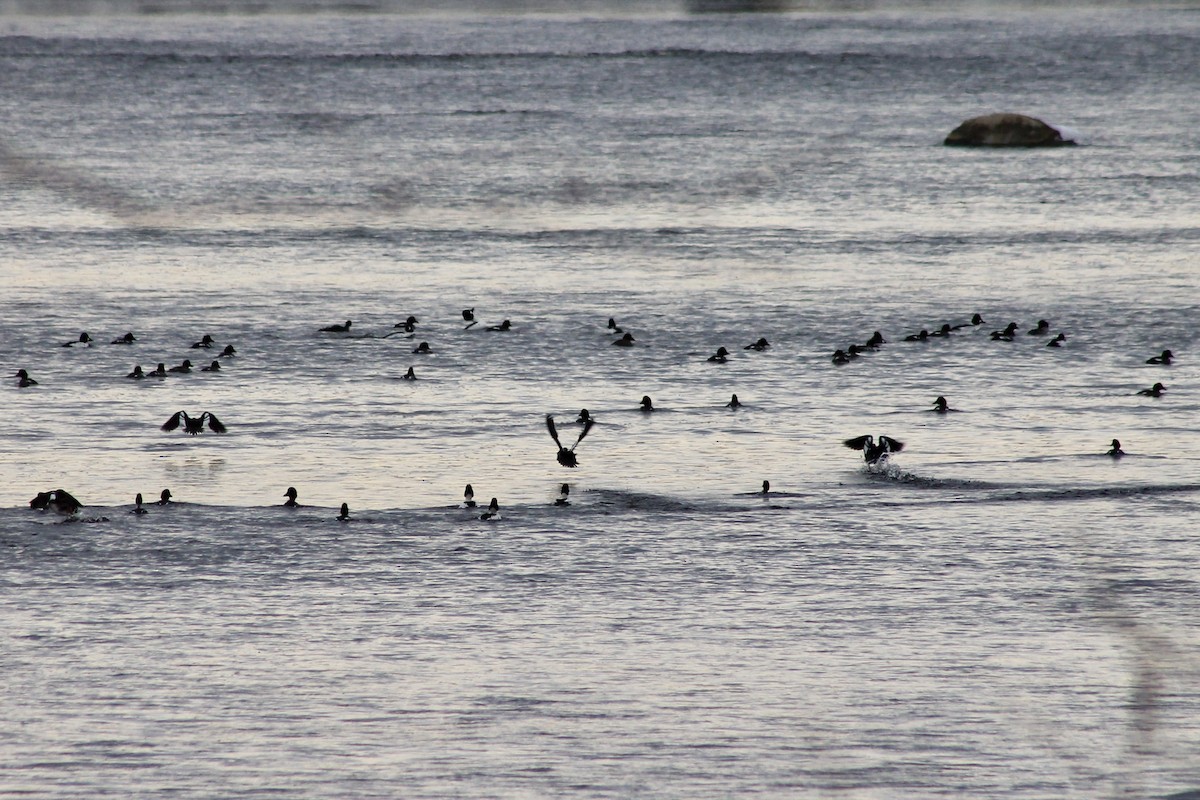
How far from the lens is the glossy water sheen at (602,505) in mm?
20609

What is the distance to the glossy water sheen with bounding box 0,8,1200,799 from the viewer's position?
20.6 meters

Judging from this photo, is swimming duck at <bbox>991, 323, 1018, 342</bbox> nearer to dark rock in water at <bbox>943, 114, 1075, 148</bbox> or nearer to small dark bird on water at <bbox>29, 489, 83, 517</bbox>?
small dark bird on water at <bbox>29, 489, 83, 517</bbox>

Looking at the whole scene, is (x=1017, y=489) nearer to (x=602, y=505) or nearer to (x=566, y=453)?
(x=602, y=505)

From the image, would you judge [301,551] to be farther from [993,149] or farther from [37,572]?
[993,149]

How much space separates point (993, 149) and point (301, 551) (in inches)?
2949

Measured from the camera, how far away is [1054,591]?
84.3 ft

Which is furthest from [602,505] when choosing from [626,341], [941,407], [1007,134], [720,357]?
[1007,134]

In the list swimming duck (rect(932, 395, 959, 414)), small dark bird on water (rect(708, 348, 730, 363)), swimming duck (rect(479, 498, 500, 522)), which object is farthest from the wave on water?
small dark bird on water (rect(708, 348, 730, 363))

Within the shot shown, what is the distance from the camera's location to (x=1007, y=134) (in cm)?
9731

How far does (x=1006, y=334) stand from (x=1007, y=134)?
2179 inches

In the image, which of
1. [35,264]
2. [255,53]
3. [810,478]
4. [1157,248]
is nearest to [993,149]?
[1157,248]

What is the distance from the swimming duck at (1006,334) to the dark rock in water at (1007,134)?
176ft

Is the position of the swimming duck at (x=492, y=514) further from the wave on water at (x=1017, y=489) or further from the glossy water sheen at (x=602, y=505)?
the wave on water at (x=1017, y=489)

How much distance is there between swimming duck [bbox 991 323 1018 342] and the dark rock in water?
53631 millimetres
